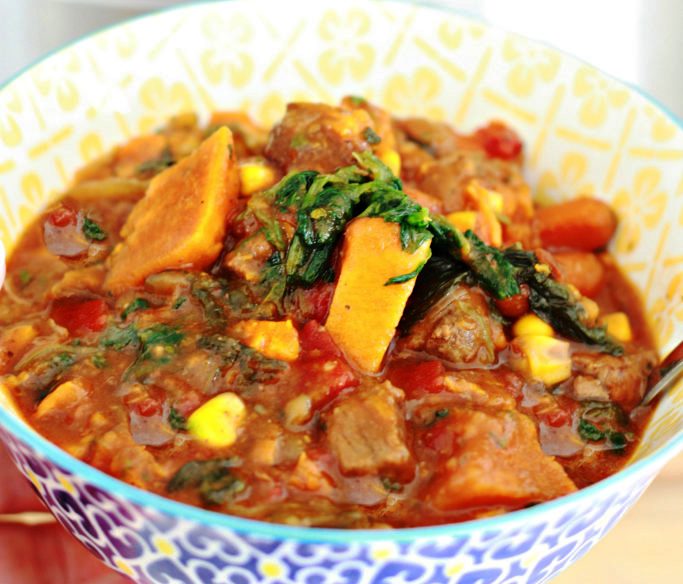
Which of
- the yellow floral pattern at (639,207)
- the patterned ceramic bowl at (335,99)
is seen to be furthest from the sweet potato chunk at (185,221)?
the yellow floral pattern at (639,207)

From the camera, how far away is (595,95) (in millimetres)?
4609

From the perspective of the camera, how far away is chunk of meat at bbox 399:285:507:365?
11.0 ft

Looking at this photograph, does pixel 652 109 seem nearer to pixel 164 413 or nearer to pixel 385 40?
pixel 385 40

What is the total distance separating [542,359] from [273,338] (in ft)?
3.68

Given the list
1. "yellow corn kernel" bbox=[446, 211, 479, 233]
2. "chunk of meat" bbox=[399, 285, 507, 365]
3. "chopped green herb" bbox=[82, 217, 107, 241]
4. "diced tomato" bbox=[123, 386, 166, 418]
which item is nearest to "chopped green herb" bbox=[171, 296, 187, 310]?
"diced tomato" bbox=[123, 386, 166, 418]

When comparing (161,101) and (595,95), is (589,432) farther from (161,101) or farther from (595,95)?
(161,101)

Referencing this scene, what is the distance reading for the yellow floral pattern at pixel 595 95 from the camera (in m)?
4.50

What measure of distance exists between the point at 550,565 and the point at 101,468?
1.58 m

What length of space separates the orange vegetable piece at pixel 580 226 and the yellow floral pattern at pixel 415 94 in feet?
3.73

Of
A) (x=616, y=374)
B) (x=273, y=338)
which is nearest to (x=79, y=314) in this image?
(x=273, y=338)

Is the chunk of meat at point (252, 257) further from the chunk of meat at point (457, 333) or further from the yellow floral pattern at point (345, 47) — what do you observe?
the yellow floral pattern at point (345, 47)

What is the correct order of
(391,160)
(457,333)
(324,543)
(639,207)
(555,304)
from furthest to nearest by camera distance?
(639,207) < (391,160) < (555,304) < (457,333) < (324,543)

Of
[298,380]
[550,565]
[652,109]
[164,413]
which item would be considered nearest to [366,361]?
[298,380]

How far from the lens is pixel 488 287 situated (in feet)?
11.7
